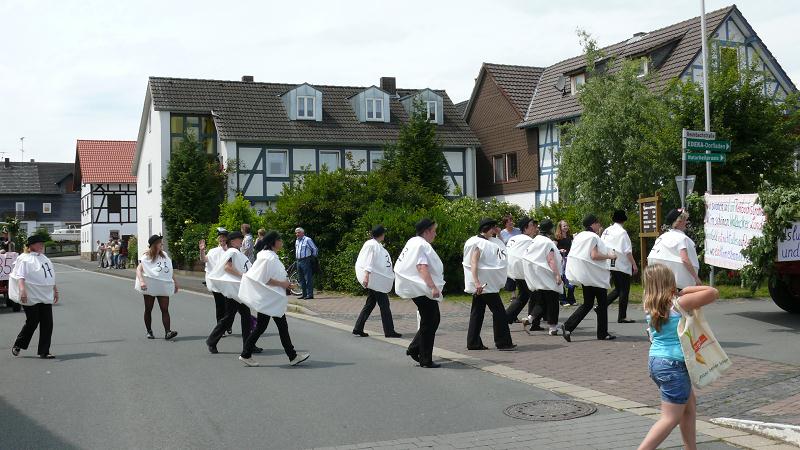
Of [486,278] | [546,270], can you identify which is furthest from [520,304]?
[486,278]

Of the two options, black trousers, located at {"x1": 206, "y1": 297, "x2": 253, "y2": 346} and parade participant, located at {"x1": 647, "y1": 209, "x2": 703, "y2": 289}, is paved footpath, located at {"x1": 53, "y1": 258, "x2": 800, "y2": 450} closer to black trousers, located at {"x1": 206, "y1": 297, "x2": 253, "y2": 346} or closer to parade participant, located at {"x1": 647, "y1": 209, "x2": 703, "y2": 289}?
A: parade participant, located at {"x1": 647, "y1": 209, "x2": 703, "y2": 289}

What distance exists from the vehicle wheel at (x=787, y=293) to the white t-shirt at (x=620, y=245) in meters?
2.26

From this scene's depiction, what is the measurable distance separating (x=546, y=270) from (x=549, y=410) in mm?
4873

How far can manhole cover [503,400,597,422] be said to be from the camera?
7375mm

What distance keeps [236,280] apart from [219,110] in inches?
1235

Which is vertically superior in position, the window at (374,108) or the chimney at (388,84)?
the chimney at (388,84)

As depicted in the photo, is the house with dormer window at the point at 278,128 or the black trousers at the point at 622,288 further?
the house with dormer window at the point at 278,128

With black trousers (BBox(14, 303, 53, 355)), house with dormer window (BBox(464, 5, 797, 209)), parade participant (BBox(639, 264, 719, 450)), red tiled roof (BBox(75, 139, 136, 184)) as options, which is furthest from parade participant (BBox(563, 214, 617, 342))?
red tiled roof (BBox(75, 139, 136, 184))

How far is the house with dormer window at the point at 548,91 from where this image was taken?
110 ft

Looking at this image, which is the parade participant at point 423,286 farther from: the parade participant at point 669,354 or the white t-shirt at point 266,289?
the parade participant at point 669,354

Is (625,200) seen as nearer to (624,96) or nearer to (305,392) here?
(624,96)

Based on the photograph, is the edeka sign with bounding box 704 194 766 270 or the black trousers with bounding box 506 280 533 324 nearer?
the edeka sign with bounding box 704 194 766 270

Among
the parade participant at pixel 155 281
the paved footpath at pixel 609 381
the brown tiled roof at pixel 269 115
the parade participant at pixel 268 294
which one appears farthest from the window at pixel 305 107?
the parade participant at pixel 268 294

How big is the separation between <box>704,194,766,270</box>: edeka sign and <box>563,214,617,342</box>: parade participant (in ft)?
7.97
